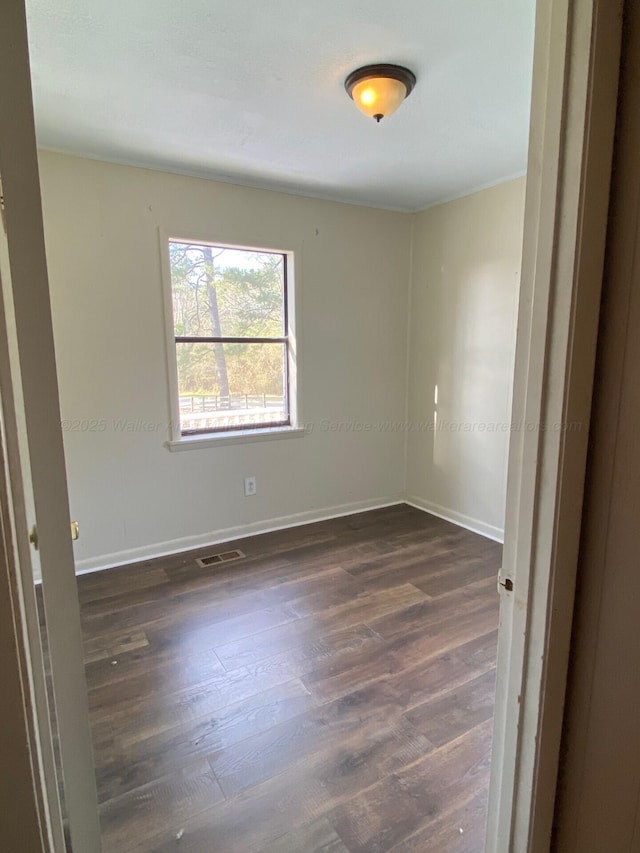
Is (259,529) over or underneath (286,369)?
underneath

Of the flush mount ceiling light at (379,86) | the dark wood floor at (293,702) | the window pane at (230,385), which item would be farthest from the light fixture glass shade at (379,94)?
the dark wood floor at (293,702)

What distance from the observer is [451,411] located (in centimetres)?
365

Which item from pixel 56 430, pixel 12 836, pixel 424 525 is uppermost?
pixel 56 430

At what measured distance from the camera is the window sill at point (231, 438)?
10.1 feet

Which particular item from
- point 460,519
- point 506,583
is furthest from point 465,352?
point 506,583

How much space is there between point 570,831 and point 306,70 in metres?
2.46

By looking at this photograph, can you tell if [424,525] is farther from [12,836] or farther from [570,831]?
[12,836]

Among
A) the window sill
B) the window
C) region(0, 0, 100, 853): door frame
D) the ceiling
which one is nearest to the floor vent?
the window sill

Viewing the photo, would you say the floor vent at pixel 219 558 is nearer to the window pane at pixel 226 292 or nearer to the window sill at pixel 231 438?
the window sill at pixel 231 438

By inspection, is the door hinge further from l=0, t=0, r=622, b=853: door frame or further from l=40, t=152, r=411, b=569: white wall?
l=40, t=152, r=411, b=569: white wall

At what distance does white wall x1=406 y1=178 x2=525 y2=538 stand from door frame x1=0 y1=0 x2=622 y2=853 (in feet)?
7.98

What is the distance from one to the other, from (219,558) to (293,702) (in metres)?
1.40

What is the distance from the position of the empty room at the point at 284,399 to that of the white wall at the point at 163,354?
0.02 m

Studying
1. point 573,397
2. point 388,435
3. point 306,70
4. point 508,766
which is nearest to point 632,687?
point 508,766
